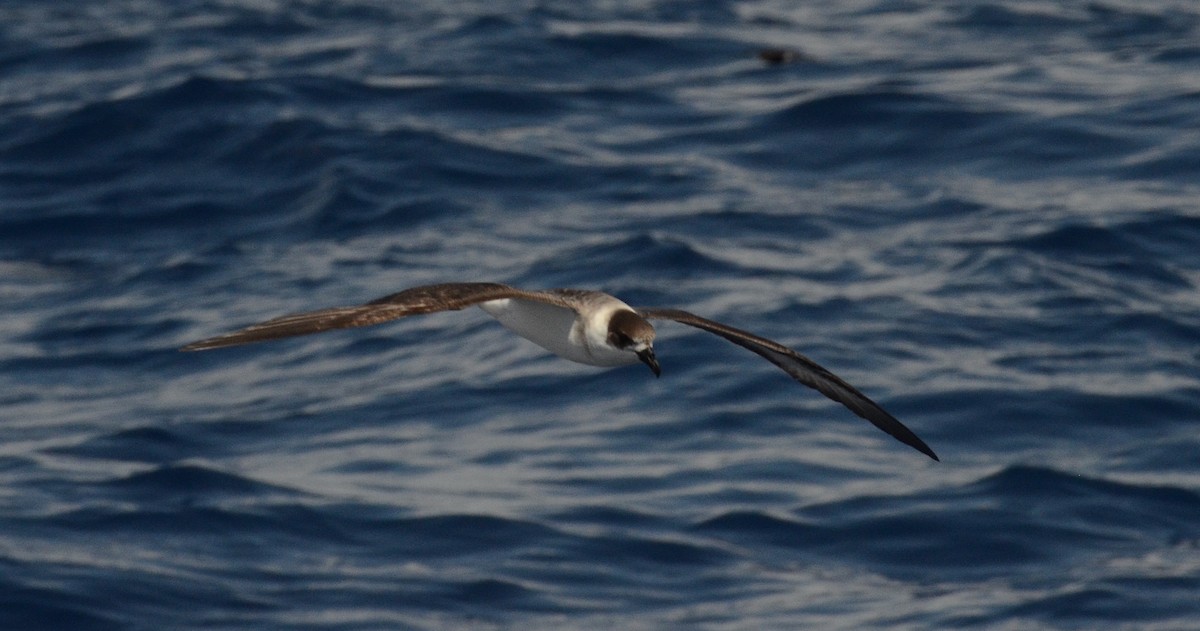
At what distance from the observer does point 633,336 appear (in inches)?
285

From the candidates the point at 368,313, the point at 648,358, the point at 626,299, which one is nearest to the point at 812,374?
the point at 648,358

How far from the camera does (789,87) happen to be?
59.8 ft

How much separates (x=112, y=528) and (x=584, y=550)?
292cm

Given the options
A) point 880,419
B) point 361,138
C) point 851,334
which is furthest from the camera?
point 361,138

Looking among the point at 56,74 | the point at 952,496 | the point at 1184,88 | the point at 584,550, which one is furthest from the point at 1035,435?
the point at 56,74

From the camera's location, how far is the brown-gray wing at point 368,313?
586 cm

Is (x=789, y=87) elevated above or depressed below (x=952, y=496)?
above

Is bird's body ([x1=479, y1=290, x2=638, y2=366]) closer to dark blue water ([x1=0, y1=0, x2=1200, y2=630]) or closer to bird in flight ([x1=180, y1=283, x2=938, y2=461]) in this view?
bird in flight ([x1=180, y1=283, x2=938, y2=461])

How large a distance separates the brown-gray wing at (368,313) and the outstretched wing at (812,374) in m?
1.11

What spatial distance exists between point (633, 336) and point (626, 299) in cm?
653

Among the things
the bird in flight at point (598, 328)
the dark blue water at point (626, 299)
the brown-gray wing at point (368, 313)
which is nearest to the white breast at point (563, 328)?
the bird in flight at point (598, 328)

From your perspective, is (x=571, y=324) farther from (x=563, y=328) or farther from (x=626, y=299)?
(x=626, y=299)

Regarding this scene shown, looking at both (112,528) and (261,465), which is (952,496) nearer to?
(261,465)

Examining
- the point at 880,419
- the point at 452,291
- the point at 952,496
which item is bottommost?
the point at 952,496
